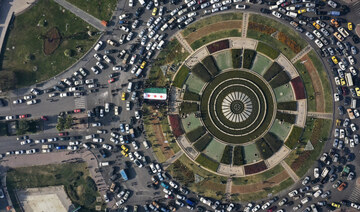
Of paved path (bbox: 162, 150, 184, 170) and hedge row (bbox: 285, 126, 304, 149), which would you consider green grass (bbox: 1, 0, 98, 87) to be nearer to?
paved path (bbox: 162, 150, 184, 170)

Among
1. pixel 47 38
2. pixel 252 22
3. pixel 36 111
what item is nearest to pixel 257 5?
pixel 252 22

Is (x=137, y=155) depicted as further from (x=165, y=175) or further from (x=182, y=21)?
(x=182, y=21)

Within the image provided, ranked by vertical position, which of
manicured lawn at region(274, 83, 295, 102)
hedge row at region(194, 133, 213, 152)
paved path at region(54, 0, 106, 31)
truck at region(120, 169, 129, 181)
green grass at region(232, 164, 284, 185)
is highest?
paved path at region(54, 0, 106, 31)

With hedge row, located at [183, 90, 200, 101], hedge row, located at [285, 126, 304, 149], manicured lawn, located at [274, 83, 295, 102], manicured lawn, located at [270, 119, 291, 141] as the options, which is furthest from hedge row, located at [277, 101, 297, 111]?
hedge row, located at [183, 90, 200, 101]

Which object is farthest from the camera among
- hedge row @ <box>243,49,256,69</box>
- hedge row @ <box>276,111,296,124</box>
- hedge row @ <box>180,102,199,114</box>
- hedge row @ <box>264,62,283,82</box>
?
hedge row @ <box>180,102,199,114</box>

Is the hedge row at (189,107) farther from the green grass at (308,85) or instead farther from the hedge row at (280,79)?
the green grass at (308,85)

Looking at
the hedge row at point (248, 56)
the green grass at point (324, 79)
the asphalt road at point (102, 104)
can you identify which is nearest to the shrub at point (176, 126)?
the asphalt road at point (102, 104)
